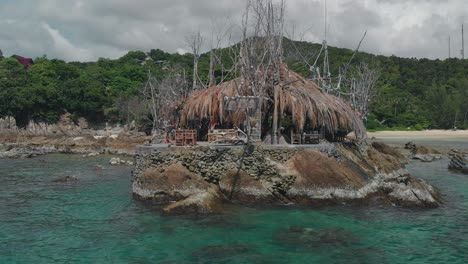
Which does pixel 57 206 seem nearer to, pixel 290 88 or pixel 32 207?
pixel 32 207

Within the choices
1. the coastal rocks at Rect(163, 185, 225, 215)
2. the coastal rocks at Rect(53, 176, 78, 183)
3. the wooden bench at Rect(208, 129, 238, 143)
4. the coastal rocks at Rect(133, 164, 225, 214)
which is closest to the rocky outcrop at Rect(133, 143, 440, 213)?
the coastal rocks at Rect(133, 164, 225, 214)

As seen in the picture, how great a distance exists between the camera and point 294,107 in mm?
25531

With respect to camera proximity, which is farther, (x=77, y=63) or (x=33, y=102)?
(x=77, y=63)

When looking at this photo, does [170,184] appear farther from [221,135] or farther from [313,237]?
[313,237]

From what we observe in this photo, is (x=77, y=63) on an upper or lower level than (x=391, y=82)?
upper

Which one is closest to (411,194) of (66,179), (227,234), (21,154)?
(227,234)

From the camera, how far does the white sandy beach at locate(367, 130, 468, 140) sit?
85.6 meters

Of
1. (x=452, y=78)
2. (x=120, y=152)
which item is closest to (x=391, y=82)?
(x=452, y=78)

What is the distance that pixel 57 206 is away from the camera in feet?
72.8

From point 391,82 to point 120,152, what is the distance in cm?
8900

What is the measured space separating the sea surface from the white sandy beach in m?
63.7

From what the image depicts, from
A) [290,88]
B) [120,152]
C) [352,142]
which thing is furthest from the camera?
[120,152]

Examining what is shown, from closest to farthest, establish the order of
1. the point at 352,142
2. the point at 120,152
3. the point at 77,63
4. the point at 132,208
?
the point at 132,208, the point at 352,142, the point at 120,152, the point at 77,63

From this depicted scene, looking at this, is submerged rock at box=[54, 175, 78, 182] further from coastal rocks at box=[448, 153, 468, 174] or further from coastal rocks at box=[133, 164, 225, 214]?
coastal rocks at box=[448, 153, 468, 174]
